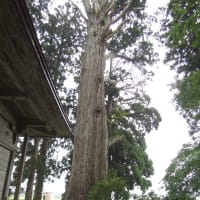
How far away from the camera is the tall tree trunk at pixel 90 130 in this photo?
14.2 ft

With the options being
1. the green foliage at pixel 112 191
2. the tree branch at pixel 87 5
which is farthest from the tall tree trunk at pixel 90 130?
the tree branch at pixel 87 5

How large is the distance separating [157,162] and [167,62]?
19.9ft

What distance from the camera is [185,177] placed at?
20.6 ft

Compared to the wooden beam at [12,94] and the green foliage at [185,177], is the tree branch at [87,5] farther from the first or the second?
the green foliage at [185,177]

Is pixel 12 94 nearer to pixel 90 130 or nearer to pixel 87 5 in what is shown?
pixel 90 130

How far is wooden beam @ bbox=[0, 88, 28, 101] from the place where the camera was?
9.53 feet

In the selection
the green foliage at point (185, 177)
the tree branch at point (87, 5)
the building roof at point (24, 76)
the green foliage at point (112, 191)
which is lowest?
the green foliage at point (112, 191)

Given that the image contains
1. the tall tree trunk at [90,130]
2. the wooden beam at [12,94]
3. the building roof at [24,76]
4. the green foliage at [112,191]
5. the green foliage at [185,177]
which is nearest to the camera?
the building roof at [24,76]

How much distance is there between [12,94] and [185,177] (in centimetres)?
517

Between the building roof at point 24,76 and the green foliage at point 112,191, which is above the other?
the building roof at point 24,76

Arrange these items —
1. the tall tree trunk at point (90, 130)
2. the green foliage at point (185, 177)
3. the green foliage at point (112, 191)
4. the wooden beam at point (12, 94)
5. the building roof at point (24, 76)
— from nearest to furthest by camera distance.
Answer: the building roof at point (24, 76) < the wooden beam at point (12, 94) < the green foliage at point (112, 191) < the tall tree trunk at point (90, 130) < the green foliage at point (185, 177)

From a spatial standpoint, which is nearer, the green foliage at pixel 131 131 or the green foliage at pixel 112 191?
the green foliage at pixel 112 191

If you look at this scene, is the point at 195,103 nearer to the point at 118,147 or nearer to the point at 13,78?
the point at 13,78

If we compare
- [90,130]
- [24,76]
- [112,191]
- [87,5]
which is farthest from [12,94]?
[87,5]
